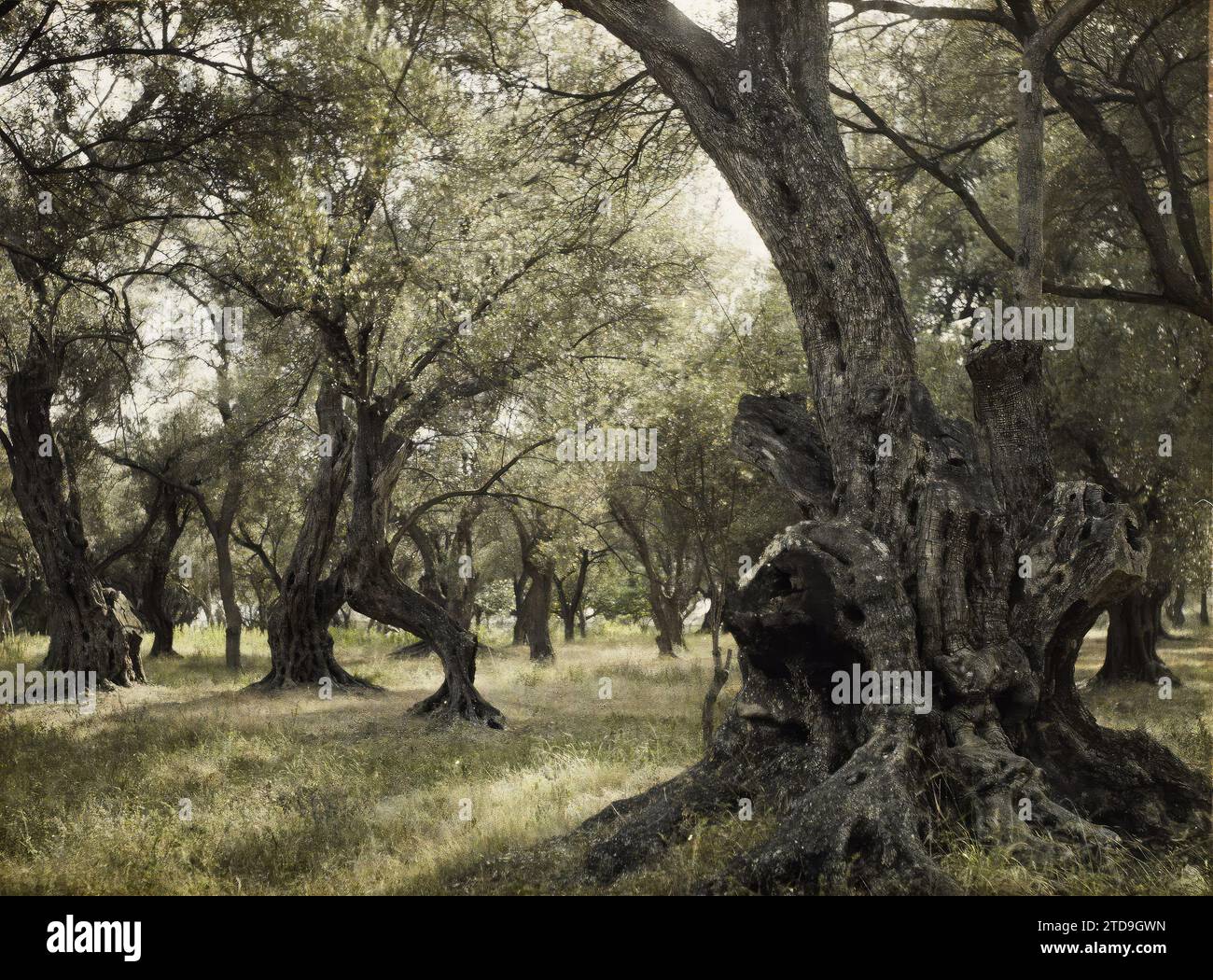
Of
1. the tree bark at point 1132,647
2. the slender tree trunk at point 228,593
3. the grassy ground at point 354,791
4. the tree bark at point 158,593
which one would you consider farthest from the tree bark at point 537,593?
the tree bark at point 1132,647

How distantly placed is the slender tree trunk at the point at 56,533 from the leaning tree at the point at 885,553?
52.5ft

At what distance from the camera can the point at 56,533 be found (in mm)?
20328

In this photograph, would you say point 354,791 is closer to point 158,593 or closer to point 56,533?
point 56,533

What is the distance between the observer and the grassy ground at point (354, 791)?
7434 mm

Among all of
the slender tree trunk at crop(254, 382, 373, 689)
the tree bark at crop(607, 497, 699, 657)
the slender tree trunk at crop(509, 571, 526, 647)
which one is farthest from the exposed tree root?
the slender tree trunk at crop(509, 571, 526, 647)

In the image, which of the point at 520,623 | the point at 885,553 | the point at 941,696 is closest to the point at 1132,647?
the point at 941,696

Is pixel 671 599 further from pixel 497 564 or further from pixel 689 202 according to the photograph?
pixel 689 202

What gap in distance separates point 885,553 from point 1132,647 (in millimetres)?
17320

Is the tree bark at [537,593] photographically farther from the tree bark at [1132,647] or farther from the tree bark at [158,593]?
the tree bark at [1132,647]

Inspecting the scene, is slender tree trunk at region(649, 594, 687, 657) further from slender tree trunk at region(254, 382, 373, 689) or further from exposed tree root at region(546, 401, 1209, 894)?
exposed tree root at region(546, 401, 1209, 894)

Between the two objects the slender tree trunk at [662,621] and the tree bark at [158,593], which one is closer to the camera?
the tree bark at [158,593]

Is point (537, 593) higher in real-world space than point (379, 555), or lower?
lower
